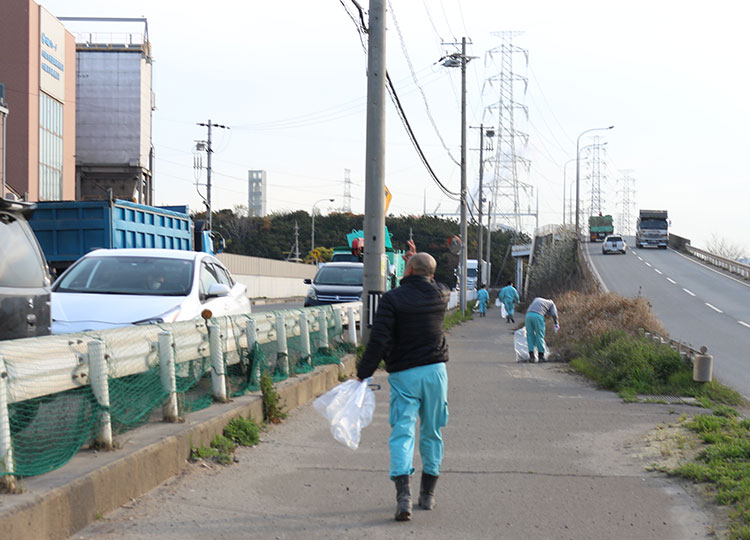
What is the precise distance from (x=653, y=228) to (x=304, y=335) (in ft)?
223

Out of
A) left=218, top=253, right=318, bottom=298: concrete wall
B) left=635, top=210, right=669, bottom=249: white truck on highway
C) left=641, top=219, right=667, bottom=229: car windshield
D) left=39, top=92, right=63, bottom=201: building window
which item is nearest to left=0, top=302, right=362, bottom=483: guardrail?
left=39, top=92, right=63, bottom=201: building window

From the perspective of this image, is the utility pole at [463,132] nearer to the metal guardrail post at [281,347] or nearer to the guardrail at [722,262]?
the guardrail at [722,262]

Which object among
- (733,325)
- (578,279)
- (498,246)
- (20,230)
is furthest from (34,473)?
(498,246)

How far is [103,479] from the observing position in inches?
214

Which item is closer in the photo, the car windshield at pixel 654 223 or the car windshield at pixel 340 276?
the car windshield at pixel 340 276

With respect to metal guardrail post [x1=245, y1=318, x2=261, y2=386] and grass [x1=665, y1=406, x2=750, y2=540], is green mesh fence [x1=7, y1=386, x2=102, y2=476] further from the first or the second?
grass [x1=665, y1=406, x2=750, y2=540]

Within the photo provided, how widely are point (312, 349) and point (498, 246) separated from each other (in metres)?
113

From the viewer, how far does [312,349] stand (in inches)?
521

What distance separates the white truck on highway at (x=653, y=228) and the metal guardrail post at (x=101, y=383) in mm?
71518

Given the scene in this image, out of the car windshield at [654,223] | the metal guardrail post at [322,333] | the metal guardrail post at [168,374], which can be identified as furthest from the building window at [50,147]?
the car windshield at [654,223]

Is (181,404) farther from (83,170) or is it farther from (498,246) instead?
(498,246)

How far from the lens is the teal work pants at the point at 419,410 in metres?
5.99

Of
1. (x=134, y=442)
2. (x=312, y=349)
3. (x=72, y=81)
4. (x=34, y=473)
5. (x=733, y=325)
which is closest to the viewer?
(x=34, y=473)

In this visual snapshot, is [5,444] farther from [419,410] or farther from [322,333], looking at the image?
[322,333]
